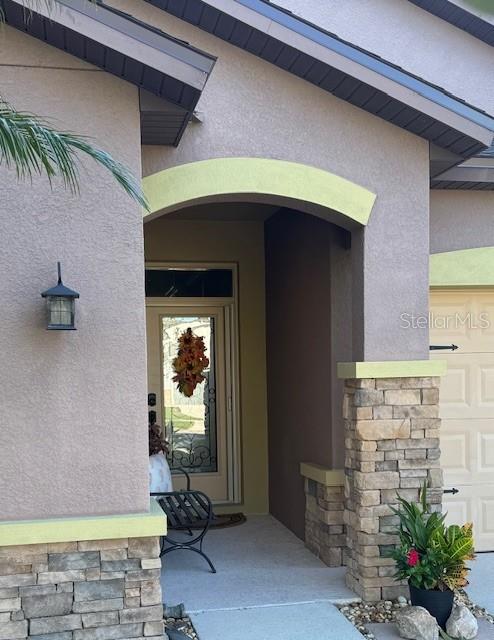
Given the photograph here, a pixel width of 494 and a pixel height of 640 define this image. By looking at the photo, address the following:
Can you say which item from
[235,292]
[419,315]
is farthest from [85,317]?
[235,292]

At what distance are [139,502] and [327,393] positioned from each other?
8.17 feet

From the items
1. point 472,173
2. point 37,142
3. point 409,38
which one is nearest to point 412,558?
point 472,173

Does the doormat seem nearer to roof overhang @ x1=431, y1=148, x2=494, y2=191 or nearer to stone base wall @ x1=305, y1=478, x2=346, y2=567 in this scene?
stone base wall @ x1=305, y1=478, x2=346, y2=567

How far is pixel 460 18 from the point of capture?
786 centimetres

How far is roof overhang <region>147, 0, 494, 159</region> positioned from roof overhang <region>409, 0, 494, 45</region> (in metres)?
2.80

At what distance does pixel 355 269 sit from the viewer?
19.2 ft

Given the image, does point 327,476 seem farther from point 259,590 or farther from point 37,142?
point 37,142

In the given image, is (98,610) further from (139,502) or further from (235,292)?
(235,292)

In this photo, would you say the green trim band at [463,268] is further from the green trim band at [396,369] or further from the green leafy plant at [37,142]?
the green leafy plant at [37,142]

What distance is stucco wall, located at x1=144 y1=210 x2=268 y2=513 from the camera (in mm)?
8820

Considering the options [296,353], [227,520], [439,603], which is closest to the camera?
[439,603]

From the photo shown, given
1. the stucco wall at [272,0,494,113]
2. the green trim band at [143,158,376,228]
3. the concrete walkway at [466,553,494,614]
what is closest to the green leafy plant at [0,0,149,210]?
the green trim band at [143,158,376,228]

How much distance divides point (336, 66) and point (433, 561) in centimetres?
366

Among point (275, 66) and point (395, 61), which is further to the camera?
point (395, 61)
